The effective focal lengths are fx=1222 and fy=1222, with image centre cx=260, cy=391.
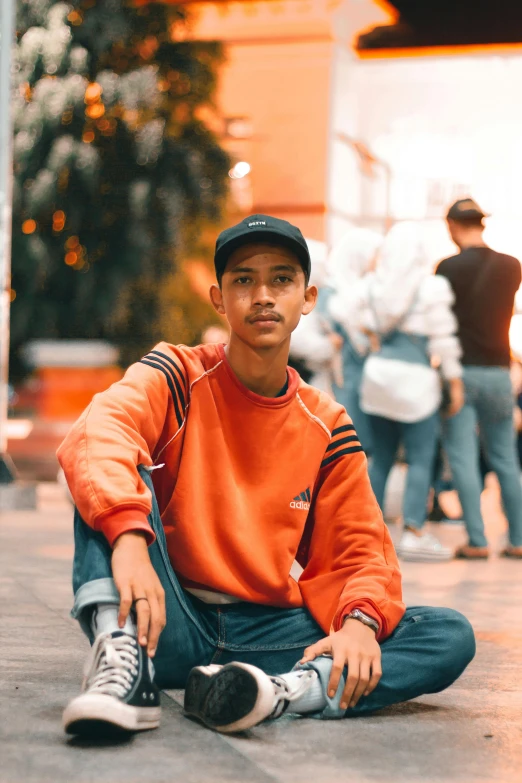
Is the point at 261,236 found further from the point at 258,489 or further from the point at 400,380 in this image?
the point at 400,380

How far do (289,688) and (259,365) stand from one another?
0.75 m

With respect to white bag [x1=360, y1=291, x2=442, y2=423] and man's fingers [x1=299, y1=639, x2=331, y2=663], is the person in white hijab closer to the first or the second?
white bag [x1=360, y1=291, x2=442, y2=423]

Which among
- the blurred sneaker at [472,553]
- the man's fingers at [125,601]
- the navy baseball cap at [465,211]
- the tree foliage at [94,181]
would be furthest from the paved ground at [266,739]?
the tree foliage at [94,181]

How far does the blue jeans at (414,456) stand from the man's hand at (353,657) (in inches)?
147

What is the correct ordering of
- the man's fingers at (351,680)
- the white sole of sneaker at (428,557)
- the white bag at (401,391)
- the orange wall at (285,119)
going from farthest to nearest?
the orange wall at (285,119)
the white bag at (401,391)
the white sole of sneaker at (428,557)
the man's fingers at (351,680)

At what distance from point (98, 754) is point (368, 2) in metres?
15.0

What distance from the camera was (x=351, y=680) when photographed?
2.61 meters

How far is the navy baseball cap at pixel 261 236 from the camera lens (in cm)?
274

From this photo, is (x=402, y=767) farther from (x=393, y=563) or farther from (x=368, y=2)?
(x=368, y=2)

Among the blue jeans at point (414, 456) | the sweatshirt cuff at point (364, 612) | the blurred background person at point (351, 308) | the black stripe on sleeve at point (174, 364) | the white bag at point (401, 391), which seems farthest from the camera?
the blurred background person at point (351, 308)

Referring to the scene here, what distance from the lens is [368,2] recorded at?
1603 centimetres

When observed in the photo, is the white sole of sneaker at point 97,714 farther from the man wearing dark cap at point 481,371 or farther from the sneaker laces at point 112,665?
the man wearing dark cap at point 481,371

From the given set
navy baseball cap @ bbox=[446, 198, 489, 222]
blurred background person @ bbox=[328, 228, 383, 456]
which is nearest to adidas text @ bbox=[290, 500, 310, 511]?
navy baseball cap @ bbox=[446, 198, 489, 222]

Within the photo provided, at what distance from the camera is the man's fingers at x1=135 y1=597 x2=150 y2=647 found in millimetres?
2357
